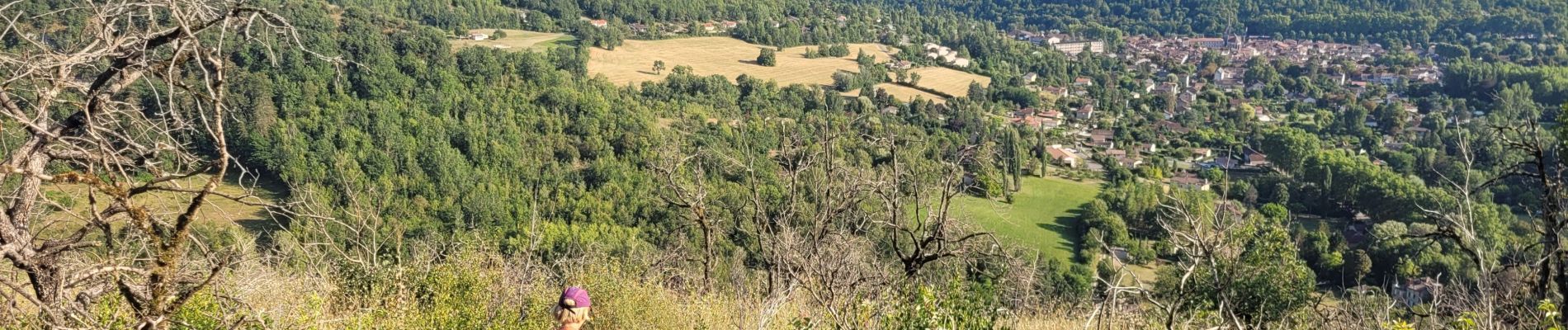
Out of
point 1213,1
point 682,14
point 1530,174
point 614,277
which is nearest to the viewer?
point 1530,174

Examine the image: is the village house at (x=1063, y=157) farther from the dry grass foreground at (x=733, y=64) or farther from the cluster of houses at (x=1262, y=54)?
the cluster of houses at (x=1262, y=54)

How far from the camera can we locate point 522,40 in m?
47.1

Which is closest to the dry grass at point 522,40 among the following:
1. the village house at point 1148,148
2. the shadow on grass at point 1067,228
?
the shadow on grass at point 1067,228

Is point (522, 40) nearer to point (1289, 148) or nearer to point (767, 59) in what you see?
point (767, 59)

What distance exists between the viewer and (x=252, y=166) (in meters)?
24.1

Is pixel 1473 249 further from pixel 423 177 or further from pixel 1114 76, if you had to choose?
pixel 1114 76

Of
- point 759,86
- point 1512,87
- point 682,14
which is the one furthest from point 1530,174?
point 1512,87

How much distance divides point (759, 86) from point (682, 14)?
65.4 feet

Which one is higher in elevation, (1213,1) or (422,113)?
(422,113)

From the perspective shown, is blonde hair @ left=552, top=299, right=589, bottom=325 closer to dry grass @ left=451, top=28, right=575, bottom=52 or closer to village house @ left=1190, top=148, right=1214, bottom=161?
dry grass @ left=451, top=28, right=575, bottom=52

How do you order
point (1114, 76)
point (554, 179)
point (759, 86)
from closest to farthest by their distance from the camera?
point (554, 179) → point (759, 86) → point (1114, 76)

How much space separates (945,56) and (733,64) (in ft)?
65.5

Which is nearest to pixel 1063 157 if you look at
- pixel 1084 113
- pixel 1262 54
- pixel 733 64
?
pixel 1084 113

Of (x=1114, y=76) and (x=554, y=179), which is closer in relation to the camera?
(x=554, y=179)
